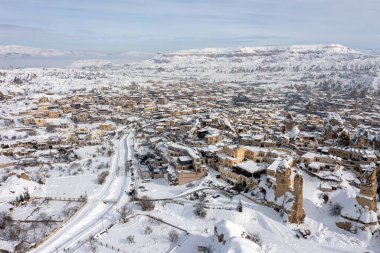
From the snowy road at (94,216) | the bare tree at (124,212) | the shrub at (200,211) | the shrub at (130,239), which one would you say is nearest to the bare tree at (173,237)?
the shrub at (130,239)

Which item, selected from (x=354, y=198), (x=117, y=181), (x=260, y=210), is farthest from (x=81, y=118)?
(x=354, y=198)

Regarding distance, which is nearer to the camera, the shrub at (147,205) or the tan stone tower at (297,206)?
the tan stone tower at (297,206)

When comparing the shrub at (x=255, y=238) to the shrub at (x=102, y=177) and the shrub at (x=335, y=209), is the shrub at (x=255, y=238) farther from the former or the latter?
the shrub at (x=102, y=177)

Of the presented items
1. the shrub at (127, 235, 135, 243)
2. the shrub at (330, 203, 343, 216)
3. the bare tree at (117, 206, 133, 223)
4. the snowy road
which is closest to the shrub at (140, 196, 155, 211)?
the bare tree at (117, 206, 133, 223)

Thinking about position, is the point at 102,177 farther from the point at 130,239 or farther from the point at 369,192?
the point at 369,192

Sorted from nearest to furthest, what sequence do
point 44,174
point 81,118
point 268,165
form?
1. point 268,165
2. point 44,174
3. point 81,118

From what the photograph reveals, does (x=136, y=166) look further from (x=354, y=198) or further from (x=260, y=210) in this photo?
(x=354, y=198)

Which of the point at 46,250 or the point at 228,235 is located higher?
the point at 228,235


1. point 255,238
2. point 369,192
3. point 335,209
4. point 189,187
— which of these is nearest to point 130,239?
point 255,238
